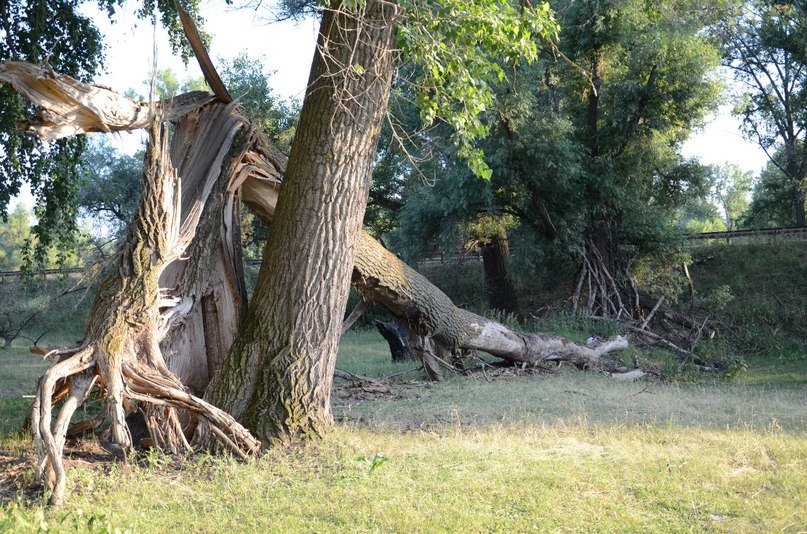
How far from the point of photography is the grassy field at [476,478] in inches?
200

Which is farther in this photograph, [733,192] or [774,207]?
[733,192]

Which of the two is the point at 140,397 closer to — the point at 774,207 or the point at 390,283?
the point at 390,283

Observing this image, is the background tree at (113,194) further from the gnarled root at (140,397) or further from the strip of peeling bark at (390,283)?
the gnarled root at (140,397)

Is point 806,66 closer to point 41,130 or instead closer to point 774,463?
point 774,463

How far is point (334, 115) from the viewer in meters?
7.45

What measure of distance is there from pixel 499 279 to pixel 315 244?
17815 millimetres

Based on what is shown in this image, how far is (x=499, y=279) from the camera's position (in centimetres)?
2469

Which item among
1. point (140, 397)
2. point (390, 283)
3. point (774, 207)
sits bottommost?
point (140, 397)

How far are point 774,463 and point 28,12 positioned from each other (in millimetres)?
11316

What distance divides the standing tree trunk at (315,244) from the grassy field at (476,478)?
59 cm

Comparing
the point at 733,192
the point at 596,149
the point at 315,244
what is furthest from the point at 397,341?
the point at 733,192

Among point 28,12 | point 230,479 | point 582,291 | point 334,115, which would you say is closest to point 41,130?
point 334,115

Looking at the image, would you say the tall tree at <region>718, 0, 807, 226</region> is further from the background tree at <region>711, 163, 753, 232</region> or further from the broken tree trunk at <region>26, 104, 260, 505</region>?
the background tree at <region>711, 163, 753, 232</region>

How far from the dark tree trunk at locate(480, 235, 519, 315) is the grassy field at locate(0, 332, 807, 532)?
1530cm
